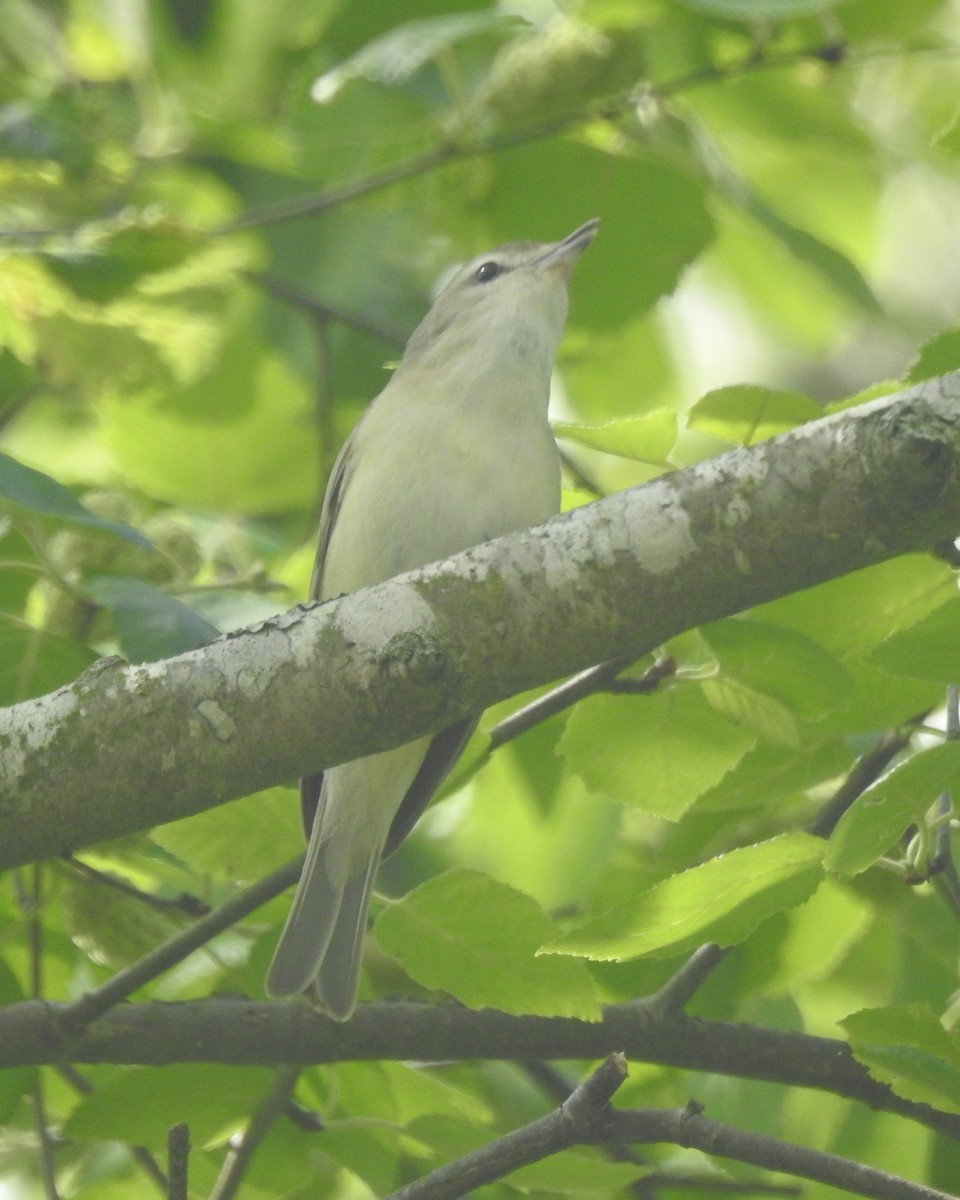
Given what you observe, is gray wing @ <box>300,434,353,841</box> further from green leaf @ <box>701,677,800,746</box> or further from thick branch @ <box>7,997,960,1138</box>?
green leaf @ <box>701,677,800,746</box>

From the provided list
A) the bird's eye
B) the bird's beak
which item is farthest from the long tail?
the bird's eye

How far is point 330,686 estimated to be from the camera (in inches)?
99.0

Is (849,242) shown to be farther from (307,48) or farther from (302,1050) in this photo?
(302,1050)

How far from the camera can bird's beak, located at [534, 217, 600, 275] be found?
404 cm

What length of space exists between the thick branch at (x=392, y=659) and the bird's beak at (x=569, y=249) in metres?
1.71

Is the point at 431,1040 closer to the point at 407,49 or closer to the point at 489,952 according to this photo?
the point at 489,952

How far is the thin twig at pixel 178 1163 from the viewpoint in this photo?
2.57m

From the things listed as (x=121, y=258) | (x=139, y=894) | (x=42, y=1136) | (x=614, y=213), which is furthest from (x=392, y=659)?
(x=614, y=213)

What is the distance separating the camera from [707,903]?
2430mm

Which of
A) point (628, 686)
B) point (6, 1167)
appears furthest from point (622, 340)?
point (6, 1167)

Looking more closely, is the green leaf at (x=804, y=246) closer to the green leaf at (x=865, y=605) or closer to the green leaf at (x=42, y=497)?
the green leaf at (x=865, y=605)

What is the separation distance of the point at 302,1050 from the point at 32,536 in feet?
3.83

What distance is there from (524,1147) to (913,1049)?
0.67 m

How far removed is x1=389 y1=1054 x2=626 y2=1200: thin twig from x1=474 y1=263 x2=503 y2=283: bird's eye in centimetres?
266
